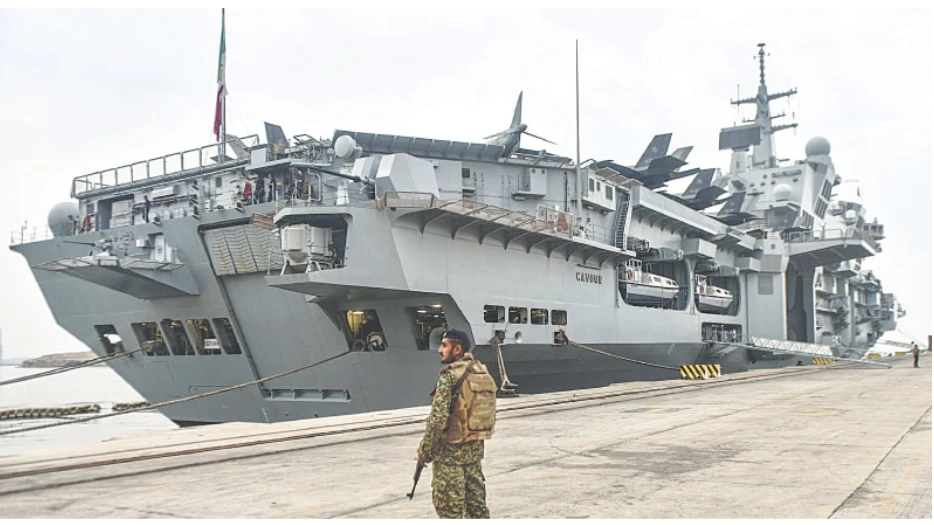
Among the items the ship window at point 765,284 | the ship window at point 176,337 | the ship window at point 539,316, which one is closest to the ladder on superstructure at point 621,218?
the ship window at point 539,316

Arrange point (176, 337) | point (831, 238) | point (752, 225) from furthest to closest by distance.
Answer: point (831, 238)
point (752, 225)
point (176, 337)

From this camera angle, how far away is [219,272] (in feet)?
64.3

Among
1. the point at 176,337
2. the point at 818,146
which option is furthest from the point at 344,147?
the point at 818,146

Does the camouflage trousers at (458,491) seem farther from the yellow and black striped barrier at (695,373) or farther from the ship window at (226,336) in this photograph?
the yellow and black striped barrier at (695,373)

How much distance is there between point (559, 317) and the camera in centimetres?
2247

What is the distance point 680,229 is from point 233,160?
57.6ft

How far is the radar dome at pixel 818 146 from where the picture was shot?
47312 millimetres

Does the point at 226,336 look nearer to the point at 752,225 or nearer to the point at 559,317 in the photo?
the point at 559,317

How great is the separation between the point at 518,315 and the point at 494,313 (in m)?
1.01

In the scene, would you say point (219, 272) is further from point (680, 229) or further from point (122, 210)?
point (680, 229)

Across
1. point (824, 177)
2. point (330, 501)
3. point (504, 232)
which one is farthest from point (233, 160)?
point (824, 177)

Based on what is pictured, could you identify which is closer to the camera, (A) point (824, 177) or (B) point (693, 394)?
(B) point (693, 394)

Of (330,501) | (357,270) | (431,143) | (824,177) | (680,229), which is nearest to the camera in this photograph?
(330,501)

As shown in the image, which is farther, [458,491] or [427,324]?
[427,324]
